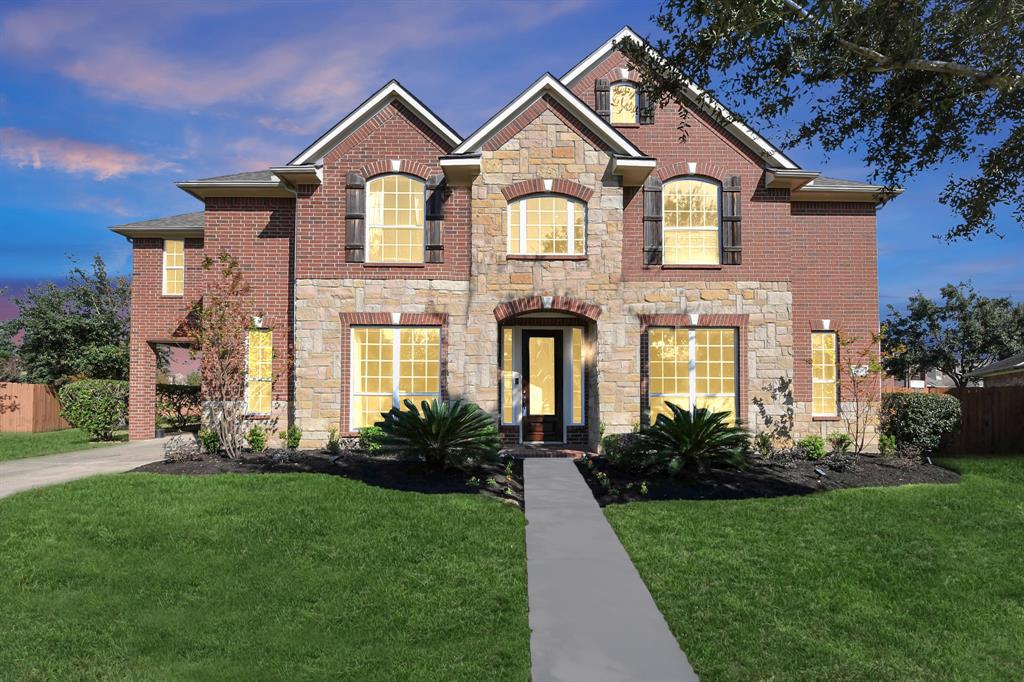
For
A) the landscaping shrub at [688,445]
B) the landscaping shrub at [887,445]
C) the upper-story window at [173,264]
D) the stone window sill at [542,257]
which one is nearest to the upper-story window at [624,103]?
the stone window sill at [542,257]

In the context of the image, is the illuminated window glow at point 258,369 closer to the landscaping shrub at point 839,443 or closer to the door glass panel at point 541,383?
the door glass panel at point 541,383

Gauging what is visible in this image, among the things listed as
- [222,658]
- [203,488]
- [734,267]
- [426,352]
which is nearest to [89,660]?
[222,658]

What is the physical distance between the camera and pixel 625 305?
1494cm

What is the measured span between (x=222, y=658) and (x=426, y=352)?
33.3 ft

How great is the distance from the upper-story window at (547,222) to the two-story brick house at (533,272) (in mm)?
33

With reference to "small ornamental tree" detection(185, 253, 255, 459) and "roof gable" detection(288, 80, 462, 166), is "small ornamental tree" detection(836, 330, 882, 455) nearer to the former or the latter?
"roof gable" detection(288, 80, 462, 166)

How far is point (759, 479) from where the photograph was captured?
37.6ft

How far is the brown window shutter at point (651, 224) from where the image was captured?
597 inches

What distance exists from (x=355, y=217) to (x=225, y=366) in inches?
164

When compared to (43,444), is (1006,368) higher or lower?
higher

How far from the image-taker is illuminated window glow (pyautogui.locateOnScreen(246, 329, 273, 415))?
15906mm

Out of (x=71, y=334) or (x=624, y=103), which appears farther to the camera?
(x=71, y=334)

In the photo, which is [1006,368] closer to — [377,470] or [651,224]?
[651,224]

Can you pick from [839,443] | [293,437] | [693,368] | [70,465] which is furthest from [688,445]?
[70,465]
